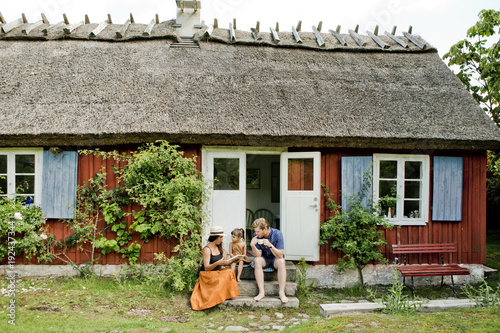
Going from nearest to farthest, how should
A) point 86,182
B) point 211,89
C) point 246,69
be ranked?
1. point 86,182
2. point 211,89
3. point 246,69

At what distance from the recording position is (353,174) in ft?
19.4

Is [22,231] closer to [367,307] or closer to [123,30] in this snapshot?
[123,30]

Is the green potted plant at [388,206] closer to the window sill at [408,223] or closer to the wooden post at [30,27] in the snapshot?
the window sill at [408,223]

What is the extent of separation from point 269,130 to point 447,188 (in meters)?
3.13

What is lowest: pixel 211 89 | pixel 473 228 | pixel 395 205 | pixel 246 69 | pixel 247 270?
pixel 247 270

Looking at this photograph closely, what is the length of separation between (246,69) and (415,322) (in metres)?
4.80

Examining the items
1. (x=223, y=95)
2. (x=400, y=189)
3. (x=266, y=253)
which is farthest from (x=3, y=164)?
(x=400, y=189)

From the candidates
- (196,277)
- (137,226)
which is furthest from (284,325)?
(137,226)

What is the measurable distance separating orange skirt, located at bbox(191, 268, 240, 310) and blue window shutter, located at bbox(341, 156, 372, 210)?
225 centimetres

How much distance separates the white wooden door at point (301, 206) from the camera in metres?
5.78

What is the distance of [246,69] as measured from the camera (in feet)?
22.0

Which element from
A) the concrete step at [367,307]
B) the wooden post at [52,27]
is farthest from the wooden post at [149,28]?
the concrete step at [367,307]

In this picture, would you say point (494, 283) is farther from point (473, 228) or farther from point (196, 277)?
point (196, 277)

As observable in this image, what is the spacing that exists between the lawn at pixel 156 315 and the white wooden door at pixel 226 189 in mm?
1305
